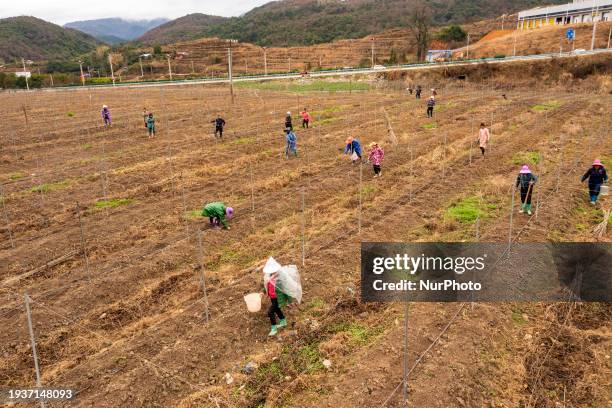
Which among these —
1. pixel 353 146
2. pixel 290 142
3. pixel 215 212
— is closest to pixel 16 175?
pixel 290 142

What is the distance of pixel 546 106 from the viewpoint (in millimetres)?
28969

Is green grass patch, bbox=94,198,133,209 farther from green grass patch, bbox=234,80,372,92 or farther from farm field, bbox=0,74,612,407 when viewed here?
green grass patch, bbox=234,80,372,92

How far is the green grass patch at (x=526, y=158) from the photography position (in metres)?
16.6

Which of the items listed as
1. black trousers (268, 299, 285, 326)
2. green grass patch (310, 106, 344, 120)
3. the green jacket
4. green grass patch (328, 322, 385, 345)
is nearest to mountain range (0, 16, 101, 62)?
green grass patch (310, 106, 344, 120)

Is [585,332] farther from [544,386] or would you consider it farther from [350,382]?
[350,382]

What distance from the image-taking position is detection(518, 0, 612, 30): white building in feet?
235

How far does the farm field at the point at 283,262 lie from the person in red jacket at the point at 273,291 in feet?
0.69

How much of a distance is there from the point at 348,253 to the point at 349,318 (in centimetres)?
232

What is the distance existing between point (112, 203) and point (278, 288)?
880cm

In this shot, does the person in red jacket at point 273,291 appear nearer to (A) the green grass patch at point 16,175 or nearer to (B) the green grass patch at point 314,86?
(A) the green grass patch at point 16,175

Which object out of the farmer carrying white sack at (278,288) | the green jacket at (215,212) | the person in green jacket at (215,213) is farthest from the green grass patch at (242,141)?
the farmer carrying white sack at (278,288)

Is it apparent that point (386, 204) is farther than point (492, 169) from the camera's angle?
No

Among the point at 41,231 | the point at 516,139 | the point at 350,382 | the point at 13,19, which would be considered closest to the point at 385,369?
the point at 350,382

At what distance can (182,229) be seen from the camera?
39.2ft
